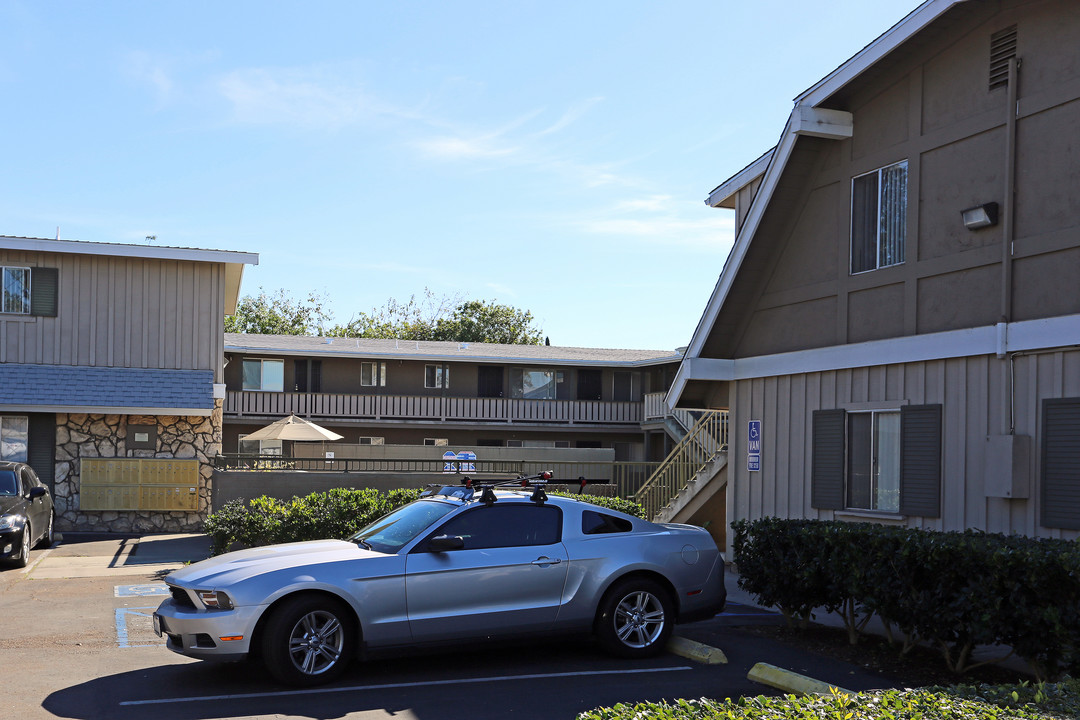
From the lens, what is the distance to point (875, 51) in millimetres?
11305

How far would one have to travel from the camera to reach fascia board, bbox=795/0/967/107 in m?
10.6

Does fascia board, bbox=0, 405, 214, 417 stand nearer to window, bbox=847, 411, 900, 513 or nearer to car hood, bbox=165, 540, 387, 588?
car hood, bbox=165, 540, 387, 588

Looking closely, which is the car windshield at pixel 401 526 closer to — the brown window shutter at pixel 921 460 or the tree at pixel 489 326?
the brown window shutter at pixel 921 460

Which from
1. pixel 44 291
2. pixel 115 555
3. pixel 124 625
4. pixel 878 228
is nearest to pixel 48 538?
pixel 115 555

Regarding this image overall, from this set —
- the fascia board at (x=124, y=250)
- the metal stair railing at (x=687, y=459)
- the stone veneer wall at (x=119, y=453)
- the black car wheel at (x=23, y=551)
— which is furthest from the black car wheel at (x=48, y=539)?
the metal stair railing at (x=687, y=459)

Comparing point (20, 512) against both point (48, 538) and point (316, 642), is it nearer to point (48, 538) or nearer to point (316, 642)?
point (48, 538)

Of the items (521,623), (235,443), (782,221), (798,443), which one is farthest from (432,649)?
(235,443)

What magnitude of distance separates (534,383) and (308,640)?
2987cm

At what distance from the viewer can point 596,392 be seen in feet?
125

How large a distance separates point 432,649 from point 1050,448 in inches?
234

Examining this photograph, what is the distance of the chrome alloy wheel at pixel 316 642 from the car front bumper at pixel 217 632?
34 centimetres

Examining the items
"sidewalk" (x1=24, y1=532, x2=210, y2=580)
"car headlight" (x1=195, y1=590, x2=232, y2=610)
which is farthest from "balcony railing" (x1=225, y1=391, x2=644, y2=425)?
"car headlight" (x1=195, y1=590, x2=232, y2=610)

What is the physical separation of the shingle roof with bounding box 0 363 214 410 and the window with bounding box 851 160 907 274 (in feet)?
45.3

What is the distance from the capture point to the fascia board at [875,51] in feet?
34.9
